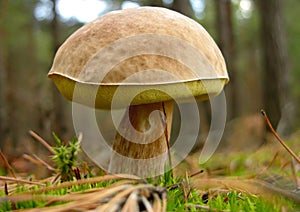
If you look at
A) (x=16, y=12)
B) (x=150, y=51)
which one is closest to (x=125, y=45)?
(x=150, y=51)

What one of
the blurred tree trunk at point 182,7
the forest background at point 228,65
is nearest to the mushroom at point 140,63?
the forest background at point 228,65

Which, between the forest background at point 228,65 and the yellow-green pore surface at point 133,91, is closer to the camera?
the yellow-green pore surface at point 133,91

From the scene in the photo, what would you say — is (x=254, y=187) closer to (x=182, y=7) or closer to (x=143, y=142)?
(x=143, y=142)

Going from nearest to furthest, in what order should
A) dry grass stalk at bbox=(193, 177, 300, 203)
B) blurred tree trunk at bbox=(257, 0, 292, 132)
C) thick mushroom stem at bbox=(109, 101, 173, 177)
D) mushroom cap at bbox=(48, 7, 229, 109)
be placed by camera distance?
dry grass stalk at bbox=(193, 177, 300, 203) → mushroom cap at bbox=(48, 7, 229, 109) → thick mushroom stem at bbox=(109, 101, 173, 177) → blurred tree trunk at bbox=(257, 0, 292, 132)

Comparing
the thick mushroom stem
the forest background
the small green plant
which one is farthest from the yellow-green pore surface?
the forest background

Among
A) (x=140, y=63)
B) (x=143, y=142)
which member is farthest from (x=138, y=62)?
(x=143, y=142)

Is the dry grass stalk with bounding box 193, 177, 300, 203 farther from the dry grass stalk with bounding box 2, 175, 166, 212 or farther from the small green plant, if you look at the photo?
the small green plant

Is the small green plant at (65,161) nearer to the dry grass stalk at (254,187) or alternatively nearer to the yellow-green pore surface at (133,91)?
the yellow-green pore surface at (133,91)
